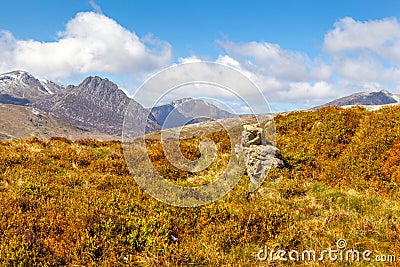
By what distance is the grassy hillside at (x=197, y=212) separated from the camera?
19.4 ft

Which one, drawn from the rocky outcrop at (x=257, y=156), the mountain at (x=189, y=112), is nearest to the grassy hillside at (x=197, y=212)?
the rocky outcrop at (x=257, y=156)

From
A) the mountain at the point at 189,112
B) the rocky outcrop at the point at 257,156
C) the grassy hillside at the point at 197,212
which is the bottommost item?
the grassy hillside at the point at 197,212

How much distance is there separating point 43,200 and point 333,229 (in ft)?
24.2

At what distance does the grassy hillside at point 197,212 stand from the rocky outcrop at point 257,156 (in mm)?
413

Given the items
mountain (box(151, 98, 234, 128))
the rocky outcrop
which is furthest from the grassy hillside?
mountain (box(151, 98, 234, 128))

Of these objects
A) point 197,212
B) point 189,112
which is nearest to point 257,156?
point 189,112

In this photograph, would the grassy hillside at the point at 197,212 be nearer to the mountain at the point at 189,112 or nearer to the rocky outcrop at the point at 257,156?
the rocky outcrop at the point at 257,156

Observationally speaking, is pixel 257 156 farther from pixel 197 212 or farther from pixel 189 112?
pixel 197 212

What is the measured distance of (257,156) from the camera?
43.0 ft

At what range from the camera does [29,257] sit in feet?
18.2

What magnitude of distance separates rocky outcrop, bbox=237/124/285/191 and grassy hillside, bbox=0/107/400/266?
0.41 meters

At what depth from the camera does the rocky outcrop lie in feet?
40.5

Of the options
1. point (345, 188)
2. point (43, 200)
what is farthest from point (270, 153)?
point (43, 200)

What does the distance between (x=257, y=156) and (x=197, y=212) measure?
5521 millimetres
